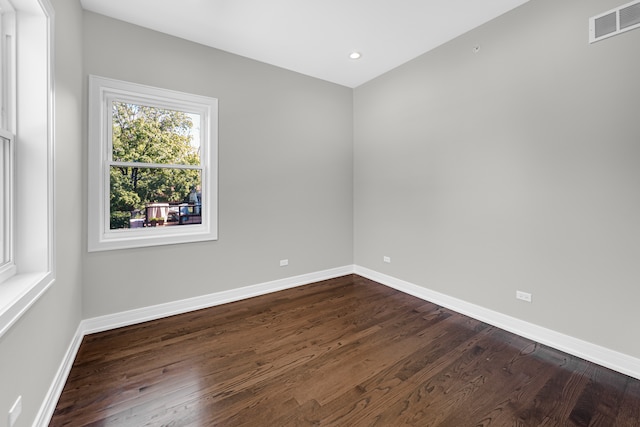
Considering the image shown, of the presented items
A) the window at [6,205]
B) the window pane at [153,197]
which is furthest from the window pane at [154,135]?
the window at [6,205]

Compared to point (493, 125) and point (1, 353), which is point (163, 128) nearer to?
point (1, 353)

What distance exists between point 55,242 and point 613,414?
3.48 meters

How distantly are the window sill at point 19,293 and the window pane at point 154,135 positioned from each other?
1.55 meters

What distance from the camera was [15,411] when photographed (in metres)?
1.20

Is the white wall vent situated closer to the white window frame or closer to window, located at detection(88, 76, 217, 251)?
window, located at detection(88, 76, 217, 251)

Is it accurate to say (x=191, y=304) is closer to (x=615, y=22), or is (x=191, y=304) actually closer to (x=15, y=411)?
(x=15, y=411)

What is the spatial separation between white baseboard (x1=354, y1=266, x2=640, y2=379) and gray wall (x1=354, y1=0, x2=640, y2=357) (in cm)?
6

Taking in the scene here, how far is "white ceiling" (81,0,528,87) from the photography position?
96.9 inches

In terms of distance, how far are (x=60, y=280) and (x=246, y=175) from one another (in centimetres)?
195

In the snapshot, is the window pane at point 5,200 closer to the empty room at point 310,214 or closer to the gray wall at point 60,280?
the empty room at point 310,214

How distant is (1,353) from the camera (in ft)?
3.53

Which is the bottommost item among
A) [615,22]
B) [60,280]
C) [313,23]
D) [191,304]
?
[191,304]

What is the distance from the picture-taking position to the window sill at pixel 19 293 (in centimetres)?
111

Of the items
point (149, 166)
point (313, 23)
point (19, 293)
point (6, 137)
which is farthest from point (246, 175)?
point (19, 293)
